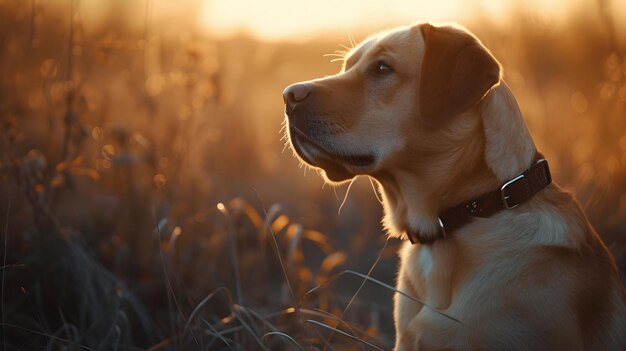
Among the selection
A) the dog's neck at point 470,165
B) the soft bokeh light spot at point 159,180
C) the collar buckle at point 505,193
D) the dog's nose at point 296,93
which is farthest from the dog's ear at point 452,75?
the soft bokeh light spot at point 159,180

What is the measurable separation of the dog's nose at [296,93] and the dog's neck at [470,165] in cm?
49

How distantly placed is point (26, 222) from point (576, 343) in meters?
3.01

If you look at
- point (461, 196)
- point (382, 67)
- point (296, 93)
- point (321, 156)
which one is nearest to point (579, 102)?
point (382, 67)

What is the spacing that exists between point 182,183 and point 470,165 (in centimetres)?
231

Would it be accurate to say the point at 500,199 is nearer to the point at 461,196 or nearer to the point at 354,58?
the point at 461,196

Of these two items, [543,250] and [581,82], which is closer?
[543,250]

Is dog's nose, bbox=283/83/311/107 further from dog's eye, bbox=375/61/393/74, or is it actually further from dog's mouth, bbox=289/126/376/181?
dog's eye, bbox=375/61/393/74

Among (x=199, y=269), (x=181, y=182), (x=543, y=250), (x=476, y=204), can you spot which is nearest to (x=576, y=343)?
(x=543, y=250)

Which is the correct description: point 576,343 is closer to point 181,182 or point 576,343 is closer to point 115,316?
point 115,316

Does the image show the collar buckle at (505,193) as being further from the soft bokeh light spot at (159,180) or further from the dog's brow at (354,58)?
the soft bokeh light spot at (159,180)

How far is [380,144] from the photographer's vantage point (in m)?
2.69

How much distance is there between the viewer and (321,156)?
2758mm

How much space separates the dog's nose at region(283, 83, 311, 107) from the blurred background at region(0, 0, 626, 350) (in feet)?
1.40

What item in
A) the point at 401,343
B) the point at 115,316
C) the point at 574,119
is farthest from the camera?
the point at 574,119
